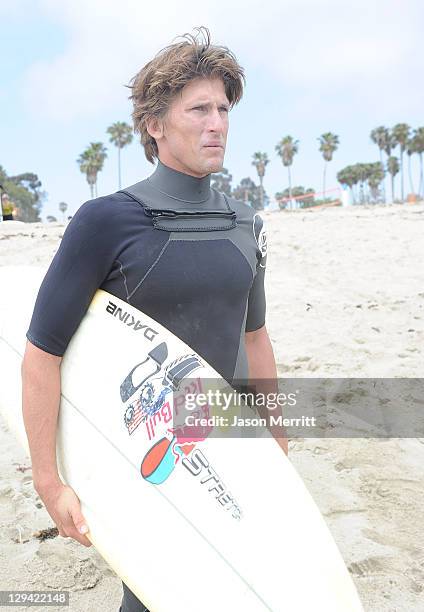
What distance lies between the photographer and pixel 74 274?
1696 mm

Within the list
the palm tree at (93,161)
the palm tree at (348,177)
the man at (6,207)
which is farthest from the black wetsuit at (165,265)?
the palm tree at (348,177)

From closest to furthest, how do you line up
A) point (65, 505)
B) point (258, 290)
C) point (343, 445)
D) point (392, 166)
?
point (65, 505) → point (258, 290) → point (343, 445) → point (392, 166)

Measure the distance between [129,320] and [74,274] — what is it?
0.91 feet

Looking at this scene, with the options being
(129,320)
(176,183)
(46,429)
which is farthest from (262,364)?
(46,429)

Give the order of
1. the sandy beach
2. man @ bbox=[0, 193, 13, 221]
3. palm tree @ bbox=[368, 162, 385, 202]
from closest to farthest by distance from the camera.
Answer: the sandy beach < man @ bbox=[0, 193, 13, 221] < palm tree @ bbox=[368, 162, 385, 202]

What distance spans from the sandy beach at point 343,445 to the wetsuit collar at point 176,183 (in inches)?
75.7

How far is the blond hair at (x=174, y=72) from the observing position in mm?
1855

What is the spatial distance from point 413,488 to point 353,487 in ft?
1.21

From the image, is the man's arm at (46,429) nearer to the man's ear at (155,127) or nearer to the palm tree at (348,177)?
the man's ear at (155,127)

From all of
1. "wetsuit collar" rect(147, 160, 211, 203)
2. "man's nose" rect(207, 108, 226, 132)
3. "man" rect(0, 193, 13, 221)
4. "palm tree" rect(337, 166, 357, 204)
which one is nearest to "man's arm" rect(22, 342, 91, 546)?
"wetsuit collar" rect(147, 160, 211, 203)

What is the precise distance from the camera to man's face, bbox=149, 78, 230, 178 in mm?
1868

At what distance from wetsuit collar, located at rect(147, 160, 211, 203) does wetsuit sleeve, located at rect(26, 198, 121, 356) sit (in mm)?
318

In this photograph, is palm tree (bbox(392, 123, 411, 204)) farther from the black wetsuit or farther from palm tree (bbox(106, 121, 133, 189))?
the black wetsuit

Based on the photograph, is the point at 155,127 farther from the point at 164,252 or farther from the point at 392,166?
the point at 392,166
